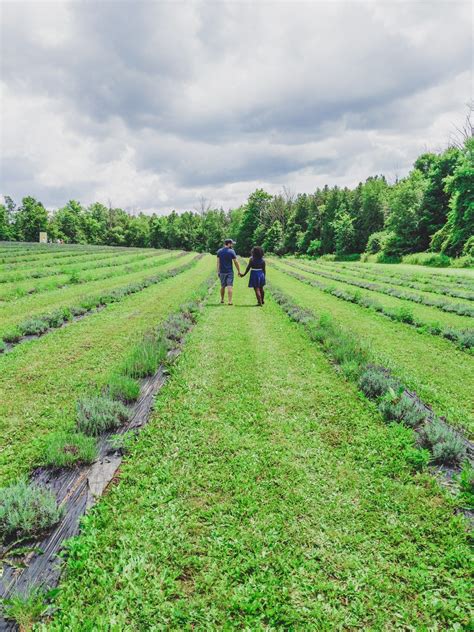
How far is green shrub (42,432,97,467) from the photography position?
3639 millimetres

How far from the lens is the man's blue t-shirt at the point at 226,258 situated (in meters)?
12.1

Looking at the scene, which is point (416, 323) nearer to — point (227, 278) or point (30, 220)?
point (227, 278)

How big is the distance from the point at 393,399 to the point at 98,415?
436 centimetres

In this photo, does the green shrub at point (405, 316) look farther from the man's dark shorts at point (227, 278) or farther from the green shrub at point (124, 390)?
the green shrub at point (124, 390)

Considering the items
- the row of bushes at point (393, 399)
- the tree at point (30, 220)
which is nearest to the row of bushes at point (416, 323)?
the row of bushes at point (393, 399)

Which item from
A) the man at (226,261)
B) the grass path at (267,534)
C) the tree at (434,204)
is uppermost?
the tree at (434,204)

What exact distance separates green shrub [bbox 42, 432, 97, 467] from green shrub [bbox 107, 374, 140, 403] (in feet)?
3.64

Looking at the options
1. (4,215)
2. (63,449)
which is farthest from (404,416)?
(4,215)

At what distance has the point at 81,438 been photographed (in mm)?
3934

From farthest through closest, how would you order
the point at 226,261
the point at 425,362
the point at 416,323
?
the point at 226,261 < the point at 416,323 < the point at 425,362

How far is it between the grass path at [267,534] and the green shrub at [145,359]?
Result: 147 cm

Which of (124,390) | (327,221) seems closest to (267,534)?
(124,390)

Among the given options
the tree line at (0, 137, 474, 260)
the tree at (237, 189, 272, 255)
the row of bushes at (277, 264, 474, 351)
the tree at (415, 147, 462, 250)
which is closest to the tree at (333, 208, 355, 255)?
the tree line at (0, 137, 474, 260)

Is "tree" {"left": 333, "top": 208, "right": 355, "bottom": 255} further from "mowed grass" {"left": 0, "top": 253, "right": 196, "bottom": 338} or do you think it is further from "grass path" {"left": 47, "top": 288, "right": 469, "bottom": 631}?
"grass path" {"left": 47, "top": 288, "right": 469, "bottom": 631}
